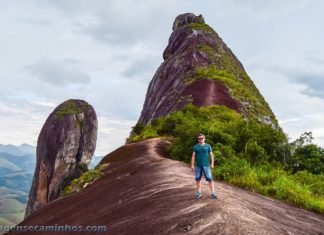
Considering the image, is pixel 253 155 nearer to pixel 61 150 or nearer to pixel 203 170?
pixel 203 170

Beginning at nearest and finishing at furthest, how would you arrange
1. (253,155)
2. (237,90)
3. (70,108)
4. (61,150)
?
(253,155), (237,90), (61,150), (70,108)

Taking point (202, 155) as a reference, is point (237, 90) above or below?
above

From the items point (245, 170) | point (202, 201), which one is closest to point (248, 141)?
point (245, 170)

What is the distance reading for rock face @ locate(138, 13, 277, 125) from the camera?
44375 millimetres

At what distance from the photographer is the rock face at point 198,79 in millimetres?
44375

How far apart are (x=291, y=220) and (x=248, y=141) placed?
13277 mm

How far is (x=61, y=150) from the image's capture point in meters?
49.0

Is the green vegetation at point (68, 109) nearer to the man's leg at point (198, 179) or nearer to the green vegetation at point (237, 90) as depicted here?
the green vegetation at point (237, 90)

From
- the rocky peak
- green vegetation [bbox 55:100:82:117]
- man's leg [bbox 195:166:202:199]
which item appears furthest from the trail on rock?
the rocky peak

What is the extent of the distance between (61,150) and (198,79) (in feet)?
67.1

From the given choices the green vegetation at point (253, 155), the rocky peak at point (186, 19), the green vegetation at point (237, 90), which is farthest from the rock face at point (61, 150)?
the rocky peak at point (186, 19)

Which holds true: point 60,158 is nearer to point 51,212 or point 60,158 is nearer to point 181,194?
point 51,212

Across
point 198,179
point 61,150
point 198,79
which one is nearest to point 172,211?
point 198,179

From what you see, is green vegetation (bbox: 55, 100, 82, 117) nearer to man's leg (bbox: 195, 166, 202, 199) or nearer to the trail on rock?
the trail on rock
